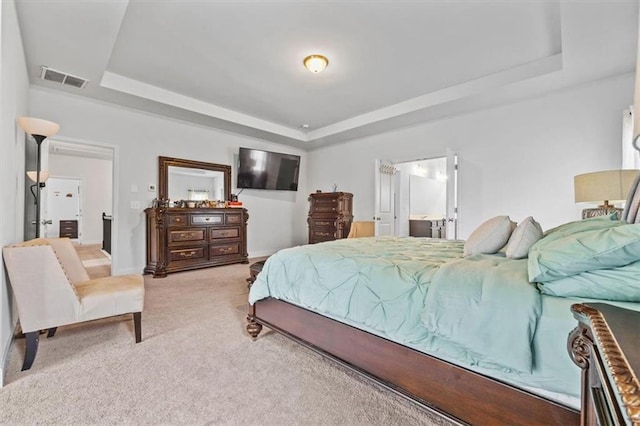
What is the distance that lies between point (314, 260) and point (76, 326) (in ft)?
7.53

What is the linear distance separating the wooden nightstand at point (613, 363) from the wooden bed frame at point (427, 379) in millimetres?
351

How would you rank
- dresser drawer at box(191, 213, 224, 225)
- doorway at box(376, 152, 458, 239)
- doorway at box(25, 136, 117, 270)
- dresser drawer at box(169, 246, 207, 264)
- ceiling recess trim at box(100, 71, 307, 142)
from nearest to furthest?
ceiling recess trim at box(100, 71, 307, 142), dresser drawer at box(169, 246, 207, 264), dresser drawer at box(191, 213, 224, 225), doorway at box(376, 152, 458, 239), doorway at box(25, 136, 117, 270)

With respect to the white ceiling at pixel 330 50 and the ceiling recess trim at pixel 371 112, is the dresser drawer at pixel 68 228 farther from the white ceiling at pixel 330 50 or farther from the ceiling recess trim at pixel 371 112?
the ceiling recess trim at pixel 371 112

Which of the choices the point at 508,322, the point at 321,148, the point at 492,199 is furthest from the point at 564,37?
the point at 321,148

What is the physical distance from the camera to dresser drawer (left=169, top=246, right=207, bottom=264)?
4414 mm

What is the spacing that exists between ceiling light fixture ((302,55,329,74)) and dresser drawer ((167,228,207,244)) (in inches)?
121

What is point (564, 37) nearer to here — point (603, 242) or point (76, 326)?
point (603, 242)

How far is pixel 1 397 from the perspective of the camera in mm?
1548

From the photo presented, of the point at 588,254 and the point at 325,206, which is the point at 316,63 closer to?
the point at 325,206

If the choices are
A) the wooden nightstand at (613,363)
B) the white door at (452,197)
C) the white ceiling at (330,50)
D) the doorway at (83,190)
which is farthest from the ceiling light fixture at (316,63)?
the doorway at (83,190)

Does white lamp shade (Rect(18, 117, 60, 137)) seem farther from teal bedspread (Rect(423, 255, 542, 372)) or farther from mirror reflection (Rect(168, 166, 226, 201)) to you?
teal bedspread (Rect(423, 255, 542, 372))

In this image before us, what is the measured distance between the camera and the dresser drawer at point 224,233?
489 cm

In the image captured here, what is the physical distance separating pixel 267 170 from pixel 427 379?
5.15 meters

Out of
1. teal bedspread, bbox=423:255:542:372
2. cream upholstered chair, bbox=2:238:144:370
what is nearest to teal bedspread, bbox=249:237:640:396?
teal bedspread, bbox=423:255:542:372
